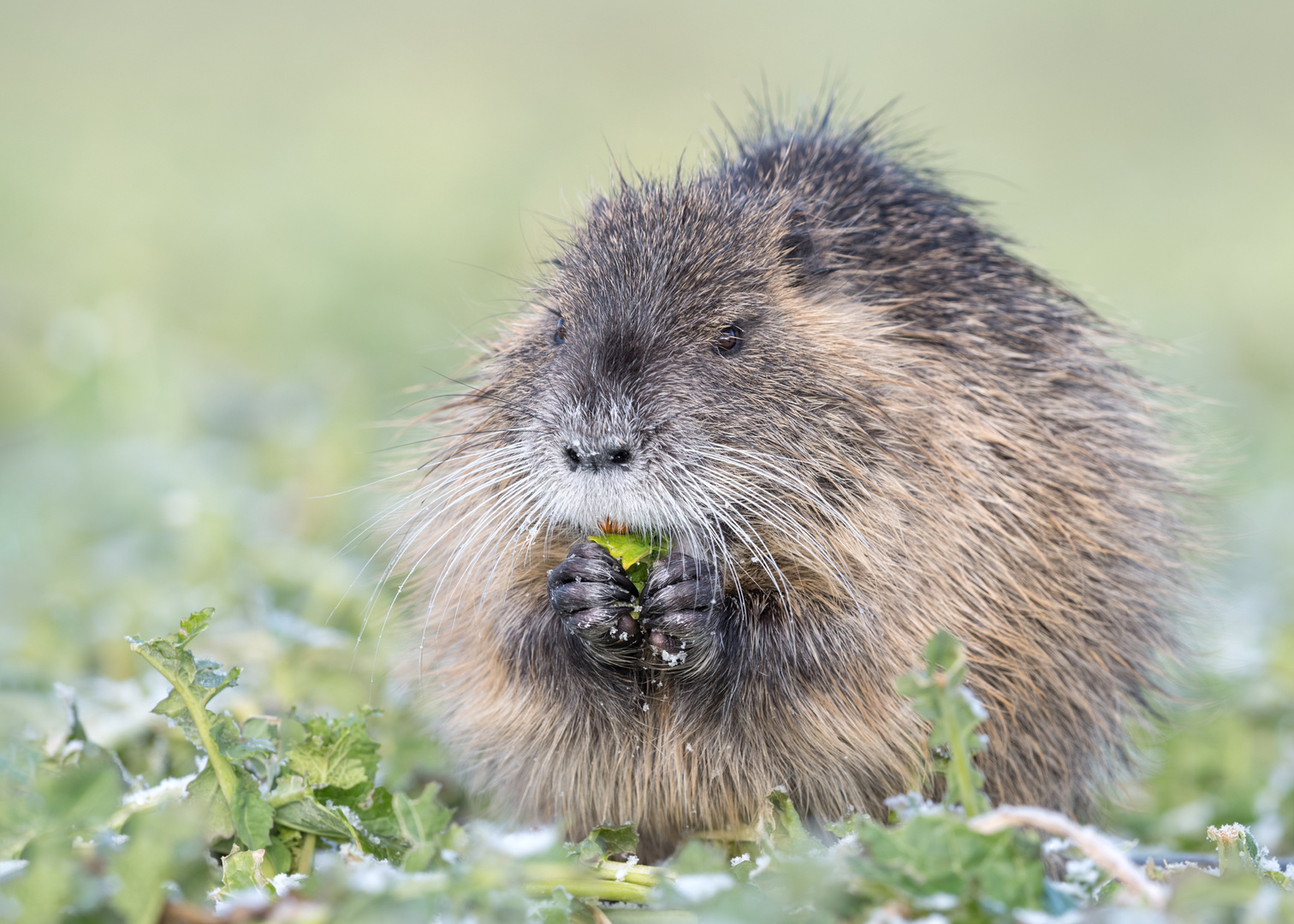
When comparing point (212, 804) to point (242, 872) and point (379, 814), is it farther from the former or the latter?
point (379, 814)

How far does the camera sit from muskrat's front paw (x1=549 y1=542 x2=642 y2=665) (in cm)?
272

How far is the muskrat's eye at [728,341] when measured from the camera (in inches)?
113

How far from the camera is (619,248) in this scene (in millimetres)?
3033

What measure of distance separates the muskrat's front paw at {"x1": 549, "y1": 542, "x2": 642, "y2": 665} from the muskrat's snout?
0.72ft

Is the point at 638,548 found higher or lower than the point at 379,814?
higher

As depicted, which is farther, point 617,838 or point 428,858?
point 617,838

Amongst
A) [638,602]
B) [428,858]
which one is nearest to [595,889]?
[428,858]

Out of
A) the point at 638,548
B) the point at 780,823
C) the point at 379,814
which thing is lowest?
the point at 780,823

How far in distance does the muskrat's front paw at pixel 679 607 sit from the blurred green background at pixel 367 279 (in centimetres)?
104

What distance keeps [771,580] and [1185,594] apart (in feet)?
4.33

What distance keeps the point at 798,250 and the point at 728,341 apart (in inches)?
14.7

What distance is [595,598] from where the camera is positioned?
107 inches

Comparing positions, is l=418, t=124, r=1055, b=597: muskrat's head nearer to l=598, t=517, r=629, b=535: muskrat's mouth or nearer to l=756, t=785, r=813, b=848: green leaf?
l=598, t=517, r=629, b=535: muskrat's mouth

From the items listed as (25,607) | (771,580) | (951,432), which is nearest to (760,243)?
(951,432)
